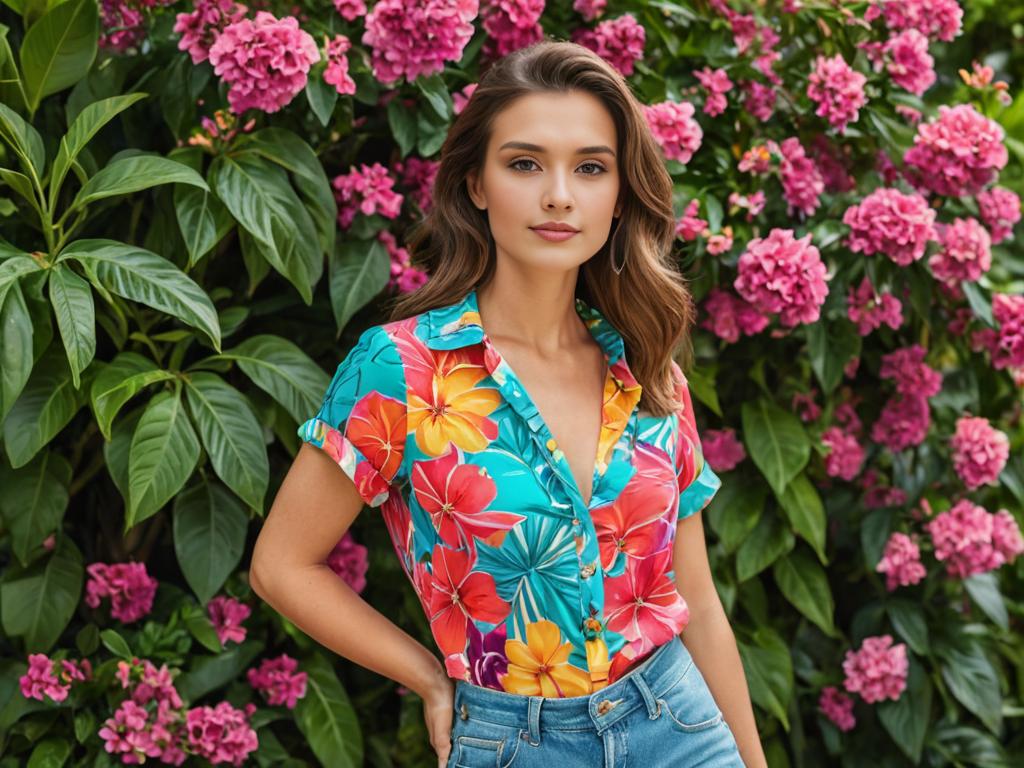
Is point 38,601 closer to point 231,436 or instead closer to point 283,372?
point 231,436

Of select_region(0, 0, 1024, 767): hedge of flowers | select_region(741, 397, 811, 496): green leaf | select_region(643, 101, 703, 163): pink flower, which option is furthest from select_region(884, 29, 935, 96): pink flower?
select_region(741, 397, 811, 496): green leaf

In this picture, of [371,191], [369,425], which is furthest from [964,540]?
[369,425]

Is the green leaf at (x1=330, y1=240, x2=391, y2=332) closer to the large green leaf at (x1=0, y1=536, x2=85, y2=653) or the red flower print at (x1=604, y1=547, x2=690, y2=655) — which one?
the large green leaf at (x1=0, y1=536, x2=85, y2=653)

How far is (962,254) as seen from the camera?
103 inches

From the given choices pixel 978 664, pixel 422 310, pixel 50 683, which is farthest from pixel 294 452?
pixel 978 664

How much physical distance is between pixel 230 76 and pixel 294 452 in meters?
0.65

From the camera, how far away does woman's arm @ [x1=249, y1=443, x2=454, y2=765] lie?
1587mm

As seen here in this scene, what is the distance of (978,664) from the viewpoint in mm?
2838

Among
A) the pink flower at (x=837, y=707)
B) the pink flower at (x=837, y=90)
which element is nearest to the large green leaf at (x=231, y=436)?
the pink flower at (x=837, y=90)

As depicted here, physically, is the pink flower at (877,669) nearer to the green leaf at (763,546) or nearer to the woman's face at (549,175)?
the green leaf at (763,546)

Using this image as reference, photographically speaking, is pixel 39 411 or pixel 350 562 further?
pixel 350 562

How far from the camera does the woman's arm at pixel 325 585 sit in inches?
62.5

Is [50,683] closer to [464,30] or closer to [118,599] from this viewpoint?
[118,599]

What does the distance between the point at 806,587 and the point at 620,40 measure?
46.6 inches
